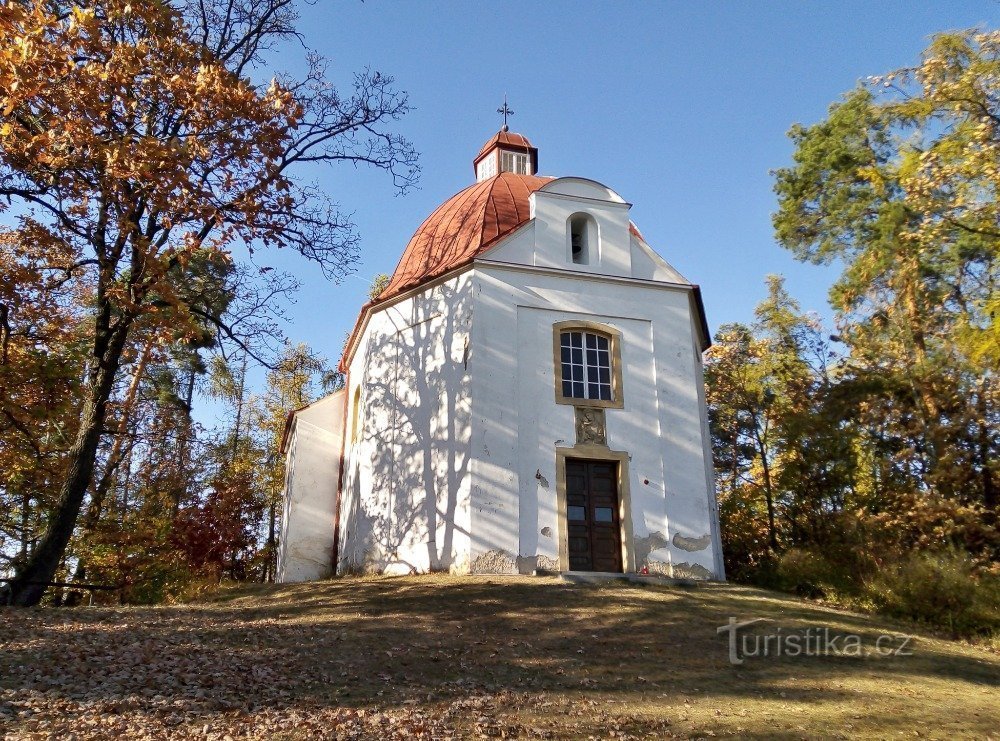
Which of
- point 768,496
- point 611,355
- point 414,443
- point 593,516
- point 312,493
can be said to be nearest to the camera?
point 593,516

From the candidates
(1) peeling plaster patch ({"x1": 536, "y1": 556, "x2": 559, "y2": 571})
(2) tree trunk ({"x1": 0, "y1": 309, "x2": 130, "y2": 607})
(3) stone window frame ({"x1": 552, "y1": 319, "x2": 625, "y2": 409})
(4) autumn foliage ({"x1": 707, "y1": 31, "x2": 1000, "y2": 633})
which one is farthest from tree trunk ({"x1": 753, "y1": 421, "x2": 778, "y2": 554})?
(2) tree trunk ({"x1": 0, "y1": 309, "x2": 130, "y2": 607})

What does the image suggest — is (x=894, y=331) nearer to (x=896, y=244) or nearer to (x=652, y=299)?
(x=896, y=244)

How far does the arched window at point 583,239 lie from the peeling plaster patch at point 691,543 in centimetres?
575

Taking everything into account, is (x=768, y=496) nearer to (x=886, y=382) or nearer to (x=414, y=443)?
(x=886, y=382)

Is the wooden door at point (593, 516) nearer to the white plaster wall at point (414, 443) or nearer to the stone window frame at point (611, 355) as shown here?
the stone window frame at point (611, 355)

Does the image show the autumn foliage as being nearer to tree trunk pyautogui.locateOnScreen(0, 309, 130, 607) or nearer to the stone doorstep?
the stone doorstep

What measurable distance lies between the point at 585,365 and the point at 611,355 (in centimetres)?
60

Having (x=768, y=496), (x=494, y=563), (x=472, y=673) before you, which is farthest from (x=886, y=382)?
(x=472, y=673)

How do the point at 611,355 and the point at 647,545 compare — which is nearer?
the point at 647,545

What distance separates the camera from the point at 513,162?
74.3ft

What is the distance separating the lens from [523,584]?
1264cm

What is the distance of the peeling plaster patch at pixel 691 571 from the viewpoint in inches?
559

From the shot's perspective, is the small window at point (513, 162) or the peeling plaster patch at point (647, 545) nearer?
the peeling plaster patch at point (647, 545)

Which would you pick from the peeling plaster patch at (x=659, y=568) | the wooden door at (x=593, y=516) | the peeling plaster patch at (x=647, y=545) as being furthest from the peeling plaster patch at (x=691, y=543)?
the wooden door at (x=593, y=516)
